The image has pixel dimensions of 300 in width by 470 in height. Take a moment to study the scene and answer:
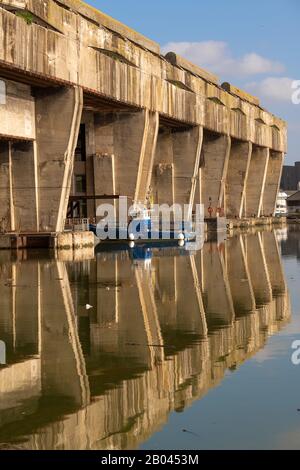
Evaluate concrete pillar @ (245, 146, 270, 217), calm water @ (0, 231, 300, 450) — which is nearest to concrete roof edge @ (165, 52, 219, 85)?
concrete pillar @ (245, 146, 270, 217)

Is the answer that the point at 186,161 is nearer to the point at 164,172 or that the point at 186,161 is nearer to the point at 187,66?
the point at 164,172

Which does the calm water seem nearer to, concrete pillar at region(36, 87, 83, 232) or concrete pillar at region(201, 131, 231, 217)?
concrete pillar at region(36, 87, 83, 232)

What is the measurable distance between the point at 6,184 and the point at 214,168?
37273 mm

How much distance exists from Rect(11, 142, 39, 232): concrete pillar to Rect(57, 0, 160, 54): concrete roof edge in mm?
11187

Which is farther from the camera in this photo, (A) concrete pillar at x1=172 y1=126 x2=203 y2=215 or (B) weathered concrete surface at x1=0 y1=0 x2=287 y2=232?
(A) concrete pillar at x1=172 y1=126 x2=203 y2=215

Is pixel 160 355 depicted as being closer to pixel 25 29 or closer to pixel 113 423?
pixel 113 423

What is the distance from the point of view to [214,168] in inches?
2968

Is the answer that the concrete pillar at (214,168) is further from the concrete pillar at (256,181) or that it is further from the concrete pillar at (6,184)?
the concrete pillar at (6,184)

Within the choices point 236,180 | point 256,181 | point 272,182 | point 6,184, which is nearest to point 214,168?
point 236,180

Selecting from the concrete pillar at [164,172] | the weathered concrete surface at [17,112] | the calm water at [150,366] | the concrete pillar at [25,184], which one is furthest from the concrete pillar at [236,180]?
the calm water at [150,366]

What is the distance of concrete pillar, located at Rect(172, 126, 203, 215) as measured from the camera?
6456cm

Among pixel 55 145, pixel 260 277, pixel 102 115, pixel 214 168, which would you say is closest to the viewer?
pixel 260 277

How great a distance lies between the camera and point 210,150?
246 ft
